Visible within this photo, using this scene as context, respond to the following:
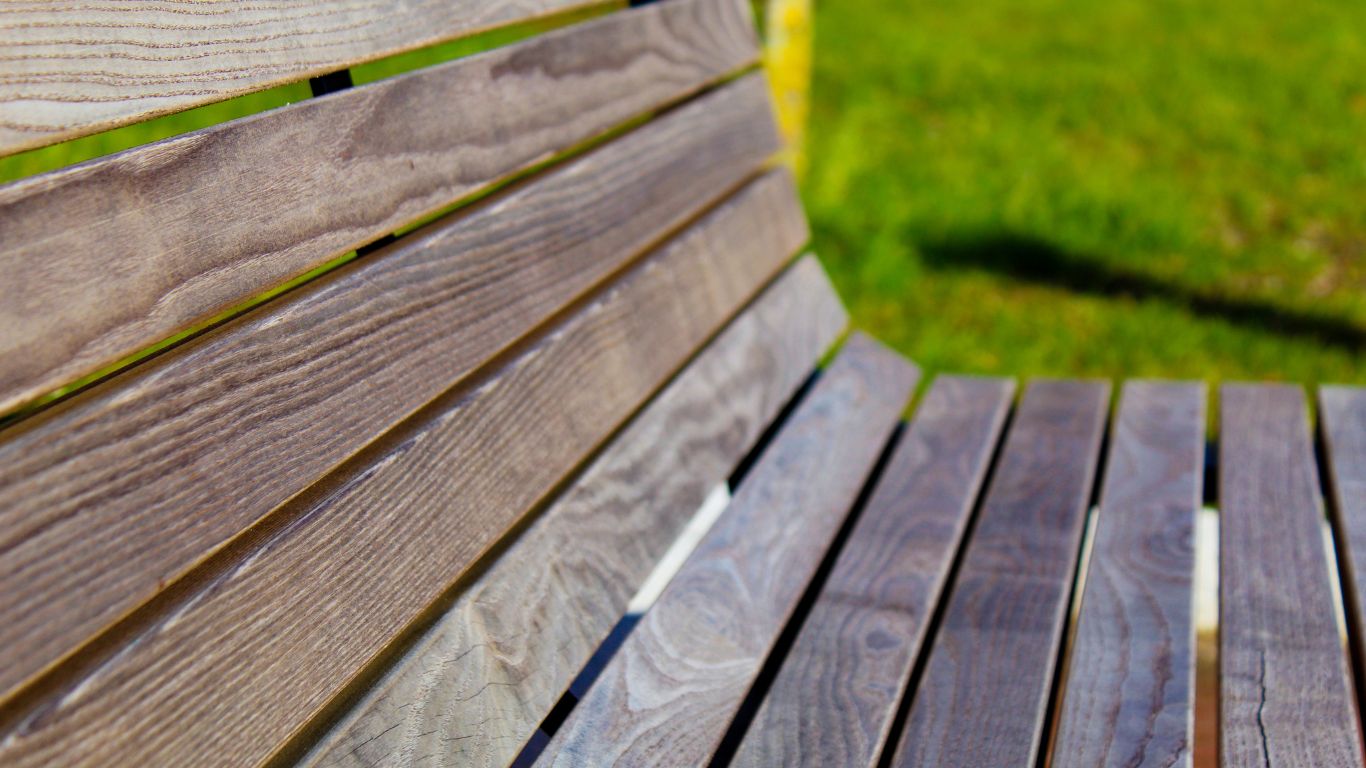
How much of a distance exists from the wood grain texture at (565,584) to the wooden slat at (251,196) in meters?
0.34

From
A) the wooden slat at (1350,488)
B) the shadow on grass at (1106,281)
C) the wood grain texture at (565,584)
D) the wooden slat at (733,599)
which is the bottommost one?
the shadow on grass at (1106,281)

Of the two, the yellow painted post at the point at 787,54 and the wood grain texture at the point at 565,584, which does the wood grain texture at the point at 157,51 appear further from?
the yellow painted post at the point at 787,54

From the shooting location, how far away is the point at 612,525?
4.59ft

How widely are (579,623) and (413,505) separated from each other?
278 millimetres

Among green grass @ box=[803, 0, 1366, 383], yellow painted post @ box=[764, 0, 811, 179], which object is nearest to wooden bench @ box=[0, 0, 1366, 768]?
green grass @ box=[803, 0, 1366, 383]

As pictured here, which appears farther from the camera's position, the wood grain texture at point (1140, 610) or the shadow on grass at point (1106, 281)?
the shadow on grass at point (1106, 281)

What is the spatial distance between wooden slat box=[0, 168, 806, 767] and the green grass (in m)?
2.16

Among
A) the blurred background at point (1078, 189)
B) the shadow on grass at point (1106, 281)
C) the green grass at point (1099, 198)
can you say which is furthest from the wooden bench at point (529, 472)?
the shadow on grass at point (1106, 281)

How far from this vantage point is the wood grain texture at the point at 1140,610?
1.21m

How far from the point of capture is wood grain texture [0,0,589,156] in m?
0.80

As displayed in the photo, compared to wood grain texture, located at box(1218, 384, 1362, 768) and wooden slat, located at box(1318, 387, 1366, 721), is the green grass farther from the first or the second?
wood grain texture, located at box(1218, 384, 1362, 768)

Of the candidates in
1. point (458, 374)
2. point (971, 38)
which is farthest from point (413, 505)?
point (971, 38)

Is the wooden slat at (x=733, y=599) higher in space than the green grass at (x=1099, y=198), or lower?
higher

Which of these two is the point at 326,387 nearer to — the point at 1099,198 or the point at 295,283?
the point at 295,283
